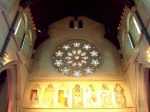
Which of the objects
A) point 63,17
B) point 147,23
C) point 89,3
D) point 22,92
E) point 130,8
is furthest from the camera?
point 63,17

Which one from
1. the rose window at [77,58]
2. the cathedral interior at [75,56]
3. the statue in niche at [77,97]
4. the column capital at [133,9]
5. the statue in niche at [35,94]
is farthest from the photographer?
the rose window at [77,58]

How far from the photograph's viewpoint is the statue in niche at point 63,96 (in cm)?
959

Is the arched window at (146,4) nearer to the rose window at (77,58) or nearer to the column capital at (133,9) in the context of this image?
the column capital at (133,9)

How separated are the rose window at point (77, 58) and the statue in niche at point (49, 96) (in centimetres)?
132

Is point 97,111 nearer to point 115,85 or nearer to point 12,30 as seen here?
point 115,85

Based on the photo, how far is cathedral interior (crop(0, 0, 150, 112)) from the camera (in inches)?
340

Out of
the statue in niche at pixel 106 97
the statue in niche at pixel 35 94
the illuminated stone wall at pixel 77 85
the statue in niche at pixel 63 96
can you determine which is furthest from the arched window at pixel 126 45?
the statue in niche at pixel 35 94

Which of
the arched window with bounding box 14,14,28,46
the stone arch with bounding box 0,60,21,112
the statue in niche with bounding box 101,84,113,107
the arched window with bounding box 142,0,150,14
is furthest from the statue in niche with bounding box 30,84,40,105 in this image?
the arched window with bounding box 142,0,150,14

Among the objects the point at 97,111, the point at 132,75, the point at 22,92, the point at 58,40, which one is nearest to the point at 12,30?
the point at 22,92

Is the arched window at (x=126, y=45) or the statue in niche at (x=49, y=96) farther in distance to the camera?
the arched window at (x=126, y=45)

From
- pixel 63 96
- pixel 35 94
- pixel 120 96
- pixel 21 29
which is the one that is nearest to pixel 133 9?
pixel 120 96

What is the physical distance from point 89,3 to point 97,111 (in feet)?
22.8

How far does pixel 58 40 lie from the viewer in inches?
491

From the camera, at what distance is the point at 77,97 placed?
987cm
